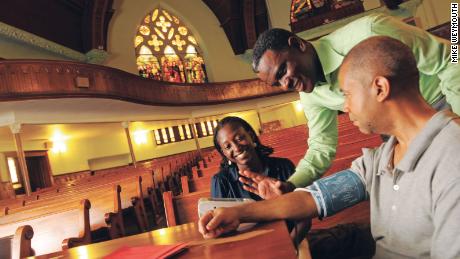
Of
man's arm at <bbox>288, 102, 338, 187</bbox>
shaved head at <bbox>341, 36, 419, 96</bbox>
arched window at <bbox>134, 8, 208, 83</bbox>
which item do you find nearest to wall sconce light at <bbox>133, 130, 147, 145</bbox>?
arched window at <bbox>134, 8, 208, 83</bbox>

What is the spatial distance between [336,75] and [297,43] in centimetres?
27

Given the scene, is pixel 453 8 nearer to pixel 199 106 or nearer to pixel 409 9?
pixel 199 106

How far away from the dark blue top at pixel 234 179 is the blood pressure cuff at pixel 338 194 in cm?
88

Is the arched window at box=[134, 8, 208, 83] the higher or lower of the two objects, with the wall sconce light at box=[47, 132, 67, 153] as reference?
higher

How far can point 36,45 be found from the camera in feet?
36.1

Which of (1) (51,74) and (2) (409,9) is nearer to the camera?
(1) (51,74)

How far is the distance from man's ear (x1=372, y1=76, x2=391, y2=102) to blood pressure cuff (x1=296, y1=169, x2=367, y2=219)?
14.9 inches

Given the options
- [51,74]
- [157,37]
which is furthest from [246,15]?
[51,74]

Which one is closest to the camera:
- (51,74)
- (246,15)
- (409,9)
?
(51,74)

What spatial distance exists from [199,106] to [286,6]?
735 centimetres

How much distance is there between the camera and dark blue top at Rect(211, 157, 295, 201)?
7.13ft

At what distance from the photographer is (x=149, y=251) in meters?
0.99

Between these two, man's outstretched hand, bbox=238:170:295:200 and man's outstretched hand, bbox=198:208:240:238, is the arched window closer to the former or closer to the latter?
man's outstretched hand, bbox=238:170:295:200

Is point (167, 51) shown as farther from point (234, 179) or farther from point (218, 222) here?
point (218, 222)
